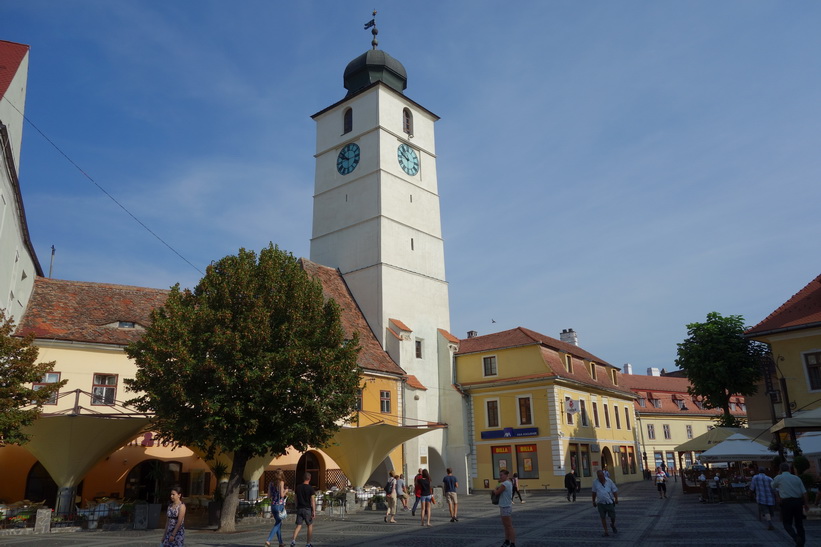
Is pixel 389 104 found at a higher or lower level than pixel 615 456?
higher

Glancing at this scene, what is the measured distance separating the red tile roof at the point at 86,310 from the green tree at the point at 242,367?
5366 mm

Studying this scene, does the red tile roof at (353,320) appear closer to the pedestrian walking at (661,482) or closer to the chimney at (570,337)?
the pedestrian walking at (661,482)

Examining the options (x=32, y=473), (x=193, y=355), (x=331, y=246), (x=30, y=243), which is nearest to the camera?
(x=193, y=355)

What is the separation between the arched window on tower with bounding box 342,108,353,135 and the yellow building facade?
16109 millimetres

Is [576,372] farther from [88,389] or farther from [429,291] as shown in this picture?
[88,389]

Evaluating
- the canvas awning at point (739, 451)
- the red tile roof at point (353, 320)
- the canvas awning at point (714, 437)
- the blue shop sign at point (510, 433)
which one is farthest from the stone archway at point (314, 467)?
the canvas awning at point (714, 437)

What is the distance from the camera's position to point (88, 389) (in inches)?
965

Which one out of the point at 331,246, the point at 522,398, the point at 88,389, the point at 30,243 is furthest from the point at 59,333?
the point at 522,398

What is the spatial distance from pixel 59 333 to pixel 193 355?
29.4 feet

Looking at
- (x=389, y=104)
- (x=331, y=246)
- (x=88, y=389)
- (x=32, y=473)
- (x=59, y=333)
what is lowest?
(x=32, y=473)

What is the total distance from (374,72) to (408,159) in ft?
20.8

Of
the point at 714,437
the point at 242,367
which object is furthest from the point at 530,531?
the point at 714,437

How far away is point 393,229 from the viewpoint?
127 feet

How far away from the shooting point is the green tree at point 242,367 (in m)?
18.7
